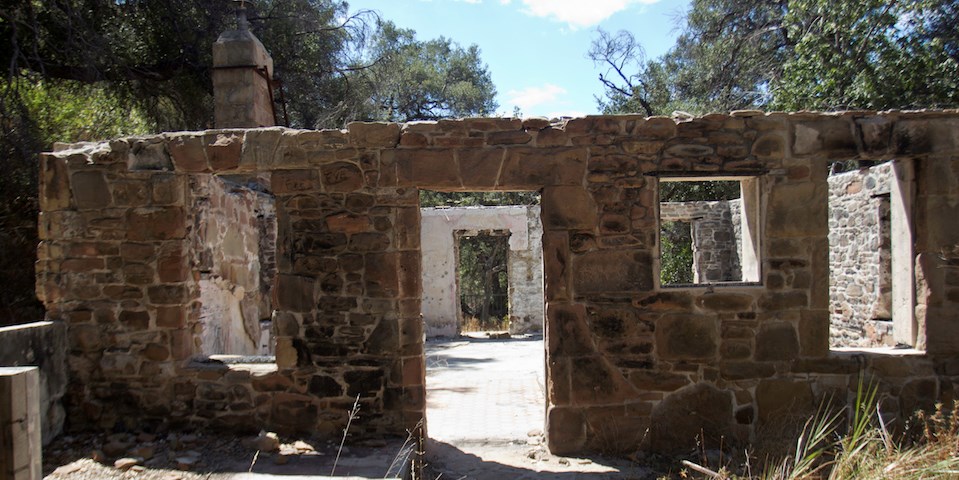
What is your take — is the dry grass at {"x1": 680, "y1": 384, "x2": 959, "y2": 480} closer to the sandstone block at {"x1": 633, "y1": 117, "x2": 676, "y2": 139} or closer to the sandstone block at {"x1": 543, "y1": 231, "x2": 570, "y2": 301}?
the sandstone block at {"x1": 543, "y1": 231, "x2": 570, "y2": 301}

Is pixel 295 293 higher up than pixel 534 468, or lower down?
higher up

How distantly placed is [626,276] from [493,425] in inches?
76.1

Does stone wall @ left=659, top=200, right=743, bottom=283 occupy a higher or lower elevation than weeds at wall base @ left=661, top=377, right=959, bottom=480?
higher

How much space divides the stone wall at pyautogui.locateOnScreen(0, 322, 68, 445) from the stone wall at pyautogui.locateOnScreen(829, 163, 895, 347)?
8491mm

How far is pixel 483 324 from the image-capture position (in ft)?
64.5

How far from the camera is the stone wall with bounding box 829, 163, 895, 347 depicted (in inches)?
326

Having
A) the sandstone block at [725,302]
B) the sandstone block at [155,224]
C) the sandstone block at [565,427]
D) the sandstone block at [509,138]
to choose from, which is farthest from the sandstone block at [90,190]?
the sandstone block at [725,302]

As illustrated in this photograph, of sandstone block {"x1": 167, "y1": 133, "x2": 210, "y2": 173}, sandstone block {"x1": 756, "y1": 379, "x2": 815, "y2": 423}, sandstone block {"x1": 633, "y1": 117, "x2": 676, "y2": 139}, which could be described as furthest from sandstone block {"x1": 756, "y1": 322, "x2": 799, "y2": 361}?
sandstone block {"x1": 167, "y1": 133, "x2": 210, "y2": 173}

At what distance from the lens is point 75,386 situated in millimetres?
5352

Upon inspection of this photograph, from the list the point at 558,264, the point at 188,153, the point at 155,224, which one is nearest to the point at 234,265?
the point at 155,224

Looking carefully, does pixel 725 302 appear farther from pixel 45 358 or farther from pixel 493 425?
pixel 45 358

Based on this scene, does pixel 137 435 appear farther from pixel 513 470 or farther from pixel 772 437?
pixel 772 437

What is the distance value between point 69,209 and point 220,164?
132cm

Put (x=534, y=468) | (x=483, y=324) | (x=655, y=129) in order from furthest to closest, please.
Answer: (x=483, y=324), (x=655, y=129), (x=534, y=468)
